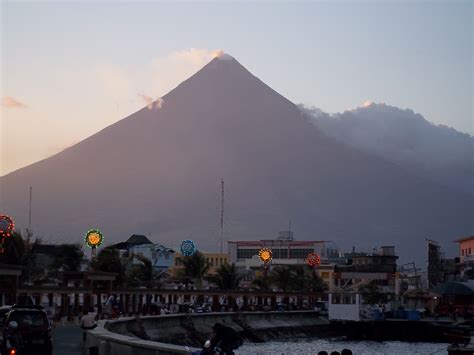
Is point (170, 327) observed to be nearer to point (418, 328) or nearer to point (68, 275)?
point (68, 275)

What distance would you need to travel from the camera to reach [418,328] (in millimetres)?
82312

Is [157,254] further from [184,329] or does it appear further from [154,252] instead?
[184,329]

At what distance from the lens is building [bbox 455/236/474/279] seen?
106m

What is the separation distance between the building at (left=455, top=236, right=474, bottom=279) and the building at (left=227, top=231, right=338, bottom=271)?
43173mm

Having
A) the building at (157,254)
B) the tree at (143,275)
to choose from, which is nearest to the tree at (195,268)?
the tree at (143,275)

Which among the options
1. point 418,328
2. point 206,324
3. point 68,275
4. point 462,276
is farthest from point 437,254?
point 68,275

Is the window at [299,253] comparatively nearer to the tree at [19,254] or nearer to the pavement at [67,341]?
the tree at [19,254]

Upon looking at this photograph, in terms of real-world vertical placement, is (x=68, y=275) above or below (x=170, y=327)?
above

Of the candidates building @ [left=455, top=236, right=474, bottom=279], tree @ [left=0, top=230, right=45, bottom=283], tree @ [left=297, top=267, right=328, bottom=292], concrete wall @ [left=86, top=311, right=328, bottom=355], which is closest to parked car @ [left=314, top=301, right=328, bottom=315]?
concrete wall @ [left=86, top=311, right=328, bottom=355]

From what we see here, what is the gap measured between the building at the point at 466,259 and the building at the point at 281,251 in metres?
43.2

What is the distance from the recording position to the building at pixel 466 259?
106062mm

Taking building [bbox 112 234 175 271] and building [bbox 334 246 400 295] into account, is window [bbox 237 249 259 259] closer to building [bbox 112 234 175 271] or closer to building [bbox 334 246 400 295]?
building [bbox 112 234 175 271]

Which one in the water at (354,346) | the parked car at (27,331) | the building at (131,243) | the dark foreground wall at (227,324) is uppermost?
the building at (131,243)

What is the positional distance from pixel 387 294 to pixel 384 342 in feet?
101
